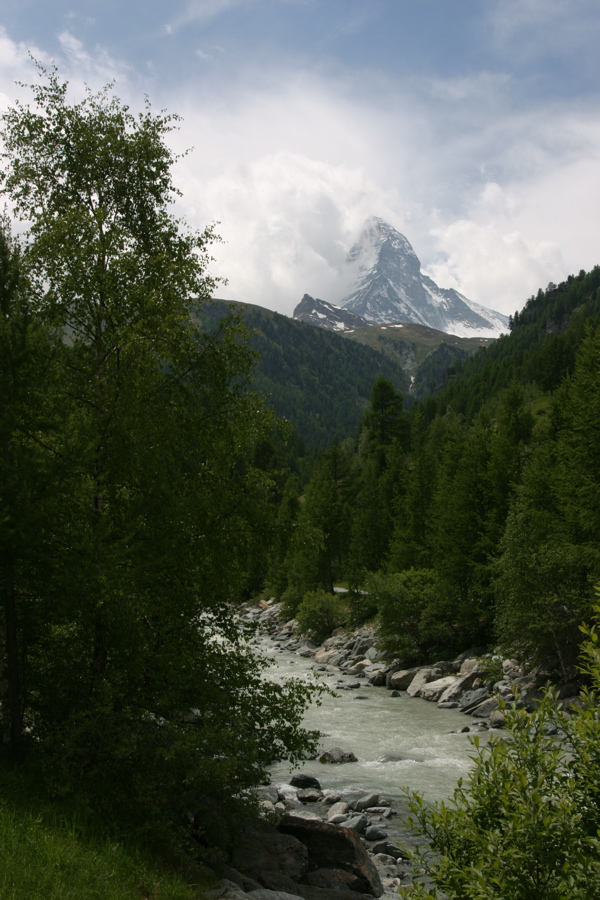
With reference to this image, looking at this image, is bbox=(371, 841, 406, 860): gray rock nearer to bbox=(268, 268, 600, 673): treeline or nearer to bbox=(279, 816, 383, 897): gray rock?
bbox=(279, 816, 383, 897): gray rock

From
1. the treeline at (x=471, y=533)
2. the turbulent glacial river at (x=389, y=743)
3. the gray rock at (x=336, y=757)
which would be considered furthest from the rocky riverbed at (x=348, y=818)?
the treeline at (x=471, y=533)

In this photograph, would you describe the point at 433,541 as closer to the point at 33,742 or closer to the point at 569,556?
the point at 569,556

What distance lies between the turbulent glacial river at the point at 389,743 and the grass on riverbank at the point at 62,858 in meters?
4.78

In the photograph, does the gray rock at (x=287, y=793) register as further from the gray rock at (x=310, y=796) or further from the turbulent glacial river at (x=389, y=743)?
the turbulent glacial river at (x=389, y=743)

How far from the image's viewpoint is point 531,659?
2838cm

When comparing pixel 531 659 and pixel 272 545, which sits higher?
pixel 272 545

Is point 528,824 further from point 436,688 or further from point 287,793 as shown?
point 436,688

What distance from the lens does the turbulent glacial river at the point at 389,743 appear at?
A: 1805 centimetres

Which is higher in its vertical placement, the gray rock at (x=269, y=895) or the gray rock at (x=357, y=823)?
the gray rock at (x=269, y=895)

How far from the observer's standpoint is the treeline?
2622cm

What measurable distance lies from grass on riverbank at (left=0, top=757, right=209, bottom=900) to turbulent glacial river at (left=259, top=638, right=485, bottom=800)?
4.78m

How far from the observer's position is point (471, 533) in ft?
129

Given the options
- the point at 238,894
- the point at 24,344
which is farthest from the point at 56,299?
the point at 238,894

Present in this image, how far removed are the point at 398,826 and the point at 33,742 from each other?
361 inches
